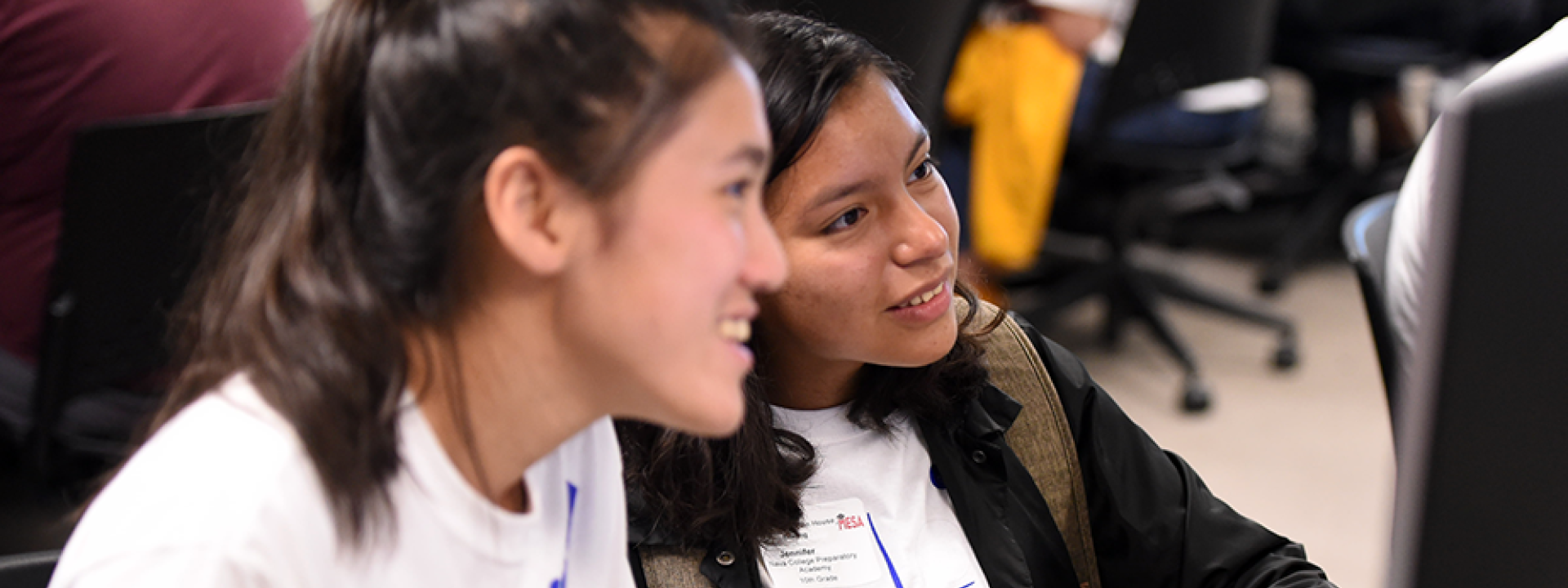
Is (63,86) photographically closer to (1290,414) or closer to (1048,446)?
(1048,446)

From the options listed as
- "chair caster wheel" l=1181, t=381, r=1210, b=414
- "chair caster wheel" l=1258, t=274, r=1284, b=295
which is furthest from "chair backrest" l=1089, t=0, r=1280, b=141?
"chair caster wheel" l=1258, t=274, r=1284, b=295

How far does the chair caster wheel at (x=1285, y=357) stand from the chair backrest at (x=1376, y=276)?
72.0 inches

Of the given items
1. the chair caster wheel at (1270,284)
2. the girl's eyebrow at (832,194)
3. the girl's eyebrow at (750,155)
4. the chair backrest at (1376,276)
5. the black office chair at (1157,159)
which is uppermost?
the girl's eyebrow at (750,155)

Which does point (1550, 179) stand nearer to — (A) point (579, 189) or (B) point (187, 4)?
(A) point (579, 189)

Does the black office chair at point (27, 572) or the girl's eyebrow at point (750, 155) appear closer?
the girl's eyebrow at point (750, 155)

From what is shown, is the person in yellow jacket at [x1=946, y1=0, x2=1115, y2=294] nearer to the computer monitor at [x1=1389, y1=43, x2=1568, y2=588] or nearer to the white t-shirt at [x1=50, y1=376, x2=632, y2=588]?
the white t-shirt at [x1=50, y1=376, x2=632, y2=588]

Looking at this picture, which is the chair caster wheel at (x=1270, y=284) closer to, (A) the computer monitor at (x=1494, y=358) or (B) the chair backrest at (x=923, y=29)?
(B) the chair backrest at (x=923, y=29)

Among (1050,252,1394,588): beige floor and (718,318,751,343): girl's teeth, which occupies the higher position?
(718,318,751,343): girl's teeth

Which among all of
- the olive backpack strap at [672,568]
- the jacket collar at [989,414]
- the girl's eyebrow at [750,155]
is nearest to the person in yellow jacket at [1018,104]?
the jacket collar at [989,414]

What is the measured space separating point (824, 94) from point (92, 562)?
2.12 feet

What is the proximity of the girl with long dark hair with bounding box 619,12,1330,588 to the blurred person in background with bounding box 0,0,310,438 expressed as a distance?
38.1 inches

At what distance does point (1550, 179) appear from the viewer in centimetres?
40

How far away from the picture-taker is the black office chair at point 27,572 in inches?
32.8

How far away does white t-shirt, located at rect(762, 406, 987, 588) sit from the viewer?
3.55 feet
